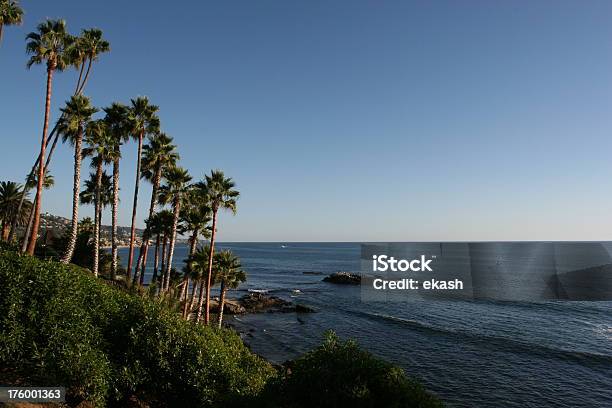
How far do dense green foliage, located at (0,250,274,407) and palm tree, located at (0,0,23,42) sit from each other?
2219 centimetres

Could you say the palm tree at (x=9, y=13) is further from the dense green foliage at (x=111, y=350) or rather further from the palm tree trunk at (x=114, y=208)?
the dense green foliage at (x=111, y=350)

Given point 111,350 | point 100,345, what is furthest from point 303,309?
point 100,345

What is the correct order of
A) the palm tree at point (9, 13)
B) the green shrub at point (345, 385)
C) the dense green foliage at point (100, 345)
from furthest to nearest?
the palm tree at point (9, 13), the dense green foliage at point (100, 345), the green shrub at point (345, 385)

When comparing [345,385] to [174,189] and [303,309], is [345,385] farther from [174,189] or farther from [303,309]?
[303,309]

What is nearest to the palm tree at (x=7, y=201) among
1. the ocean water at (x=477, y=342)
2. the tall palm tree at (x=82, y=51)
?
the tall palm tree at (x=82, y=51)

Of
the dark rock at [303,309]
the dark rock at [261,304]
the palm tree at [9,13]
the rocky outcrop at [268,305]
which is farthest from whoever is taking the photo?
the dark rock at [261,304]

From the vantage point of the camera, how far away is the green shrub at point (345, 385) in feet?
36.7

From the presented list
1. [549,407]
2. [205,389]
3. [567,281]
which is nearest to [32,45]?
[205,389]

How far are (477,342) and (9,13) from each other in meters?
61.5

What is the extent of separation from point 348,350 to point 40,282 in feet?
45.3

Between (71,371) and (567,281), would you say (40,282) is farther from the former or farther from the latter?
(567,281)

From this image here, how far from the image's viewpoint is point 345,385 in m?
11.4

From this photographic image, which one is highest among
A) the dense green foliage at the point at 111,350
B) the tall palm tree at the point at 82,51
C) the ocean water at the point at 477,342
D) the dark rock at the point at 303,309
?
the tall palm tree at the point at 82,51

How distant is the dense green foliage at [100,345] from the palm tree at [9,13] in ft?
72.8
